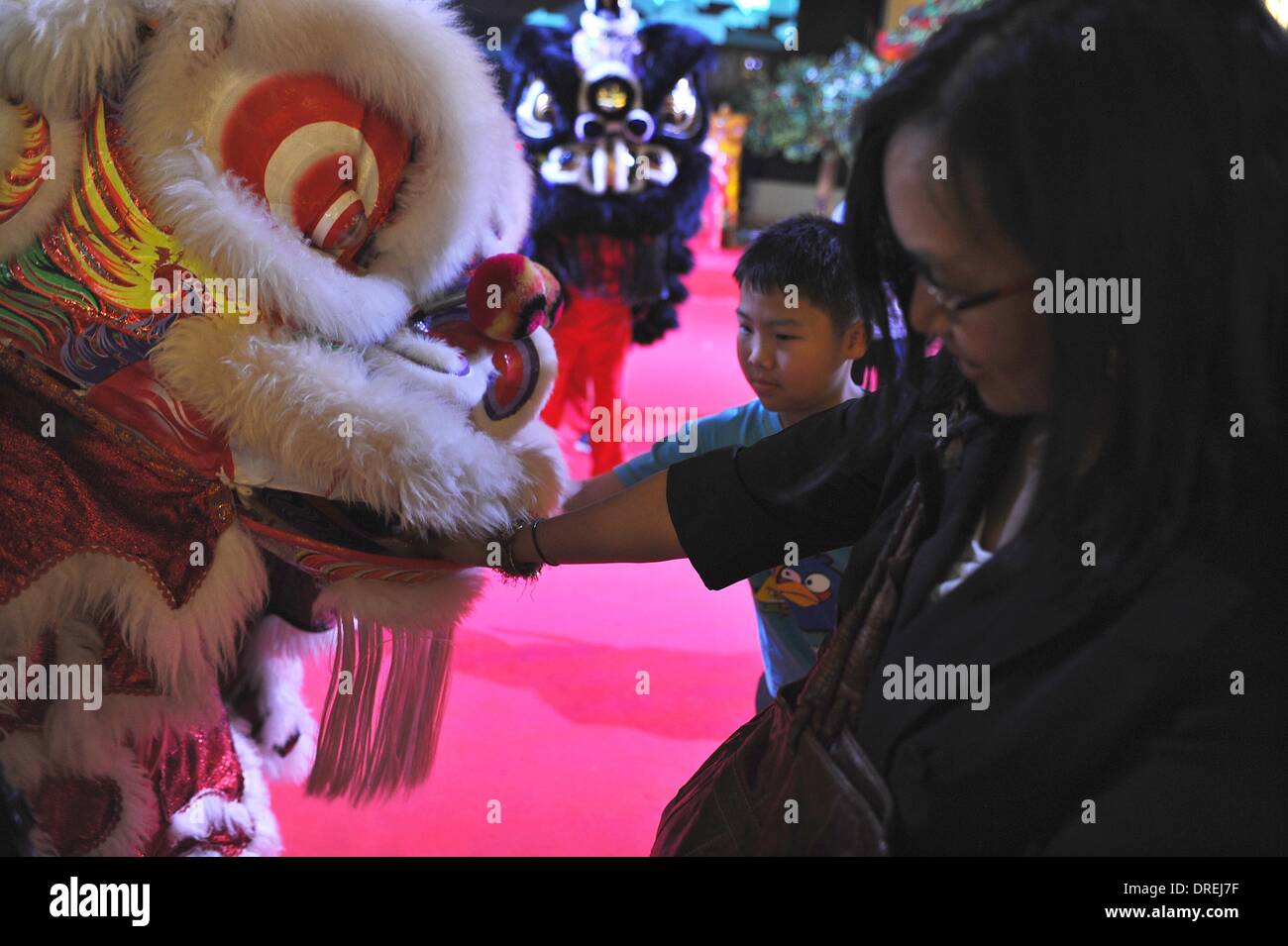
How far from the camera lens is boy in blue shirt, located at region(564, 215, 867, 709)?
136cm

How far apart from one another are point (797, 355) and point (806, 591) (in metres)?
0.30

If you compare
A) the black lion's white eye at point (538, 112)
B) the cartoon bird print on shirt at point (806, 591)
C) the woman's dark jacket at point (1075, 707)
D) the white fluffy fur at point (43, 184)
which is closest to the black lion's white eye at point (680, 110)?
the black lion's white eye at point (538, 112)

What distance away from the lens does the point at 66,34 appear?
947 millimetres

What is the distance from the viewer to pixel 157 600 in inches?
38.7

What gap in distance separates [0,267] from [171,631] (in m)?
0.37

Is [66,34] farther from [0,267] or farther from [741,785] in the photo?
[741,785]

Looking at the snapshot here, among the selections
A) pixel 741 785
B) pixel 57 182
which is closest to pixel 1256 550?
pixel 741 785

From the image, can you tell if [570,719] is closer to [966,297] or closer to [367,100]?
[367,100]

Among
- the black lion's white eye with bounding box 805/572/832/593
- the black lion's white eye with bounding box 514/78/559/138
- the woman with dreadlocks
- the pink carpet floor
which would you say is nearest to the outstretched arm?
the pink carpet floor

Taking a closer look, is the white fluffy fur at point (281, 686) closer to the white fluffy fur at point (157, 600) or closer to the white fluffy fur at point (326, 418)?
the white fluffy fur at point (157, 600)

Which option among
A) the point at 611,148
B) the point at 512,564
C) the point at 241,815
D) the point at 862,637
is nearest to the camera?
the point at 862,637

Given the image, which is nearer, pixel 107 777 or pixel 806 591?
pixel 107 777

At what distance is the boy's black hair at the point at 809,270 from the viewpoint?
4.48 ft

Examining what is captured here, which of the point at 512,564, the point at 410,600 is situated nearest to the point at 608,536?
the point at 512,564
